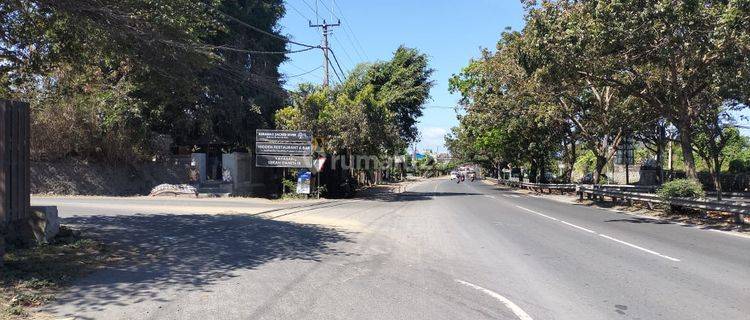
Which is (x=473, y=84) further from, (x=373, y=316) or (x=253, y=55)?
(x=373, y=316)

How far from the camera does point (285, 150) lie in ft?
91.0

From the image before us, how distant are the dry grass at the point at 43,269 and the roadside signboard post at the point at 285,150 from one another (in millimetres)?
17282

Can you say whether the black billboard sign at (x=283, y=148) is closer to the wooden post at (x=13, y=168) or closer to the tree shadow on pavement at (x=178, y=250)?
the tree shadow on pavement at (x=178, y=250)

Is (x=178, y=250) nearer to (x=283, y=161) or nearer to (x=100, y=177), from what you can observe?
(x=283, y=161)

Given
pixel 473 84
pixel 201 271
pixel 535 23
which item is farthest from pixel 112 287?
pixel 473 84

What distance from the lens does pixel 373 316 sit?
20.8 feet

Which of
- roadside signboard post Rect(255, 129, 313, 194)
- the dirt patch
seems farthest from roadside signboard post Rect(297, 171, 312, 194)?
the dirt patch

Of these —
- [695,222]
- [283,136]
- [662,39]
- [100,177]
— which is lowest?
[695,222]

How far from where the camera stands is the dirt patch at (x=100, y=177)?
2592cm

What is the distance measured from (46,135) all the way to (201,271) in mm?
20892

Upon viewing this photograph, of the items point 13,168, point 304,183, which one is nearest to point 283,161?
point 304,183

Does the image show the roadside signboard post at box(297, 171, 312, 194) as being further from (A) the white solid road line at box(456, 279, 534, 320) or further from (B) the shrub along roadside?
(A) the white solid road line at box(456, 279, 534, 320)

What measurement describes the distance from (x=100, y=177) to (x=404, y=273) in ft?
73.4

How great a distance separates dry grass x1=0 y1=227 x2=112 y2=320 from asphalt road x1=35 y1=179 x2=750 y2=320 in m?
0.30
